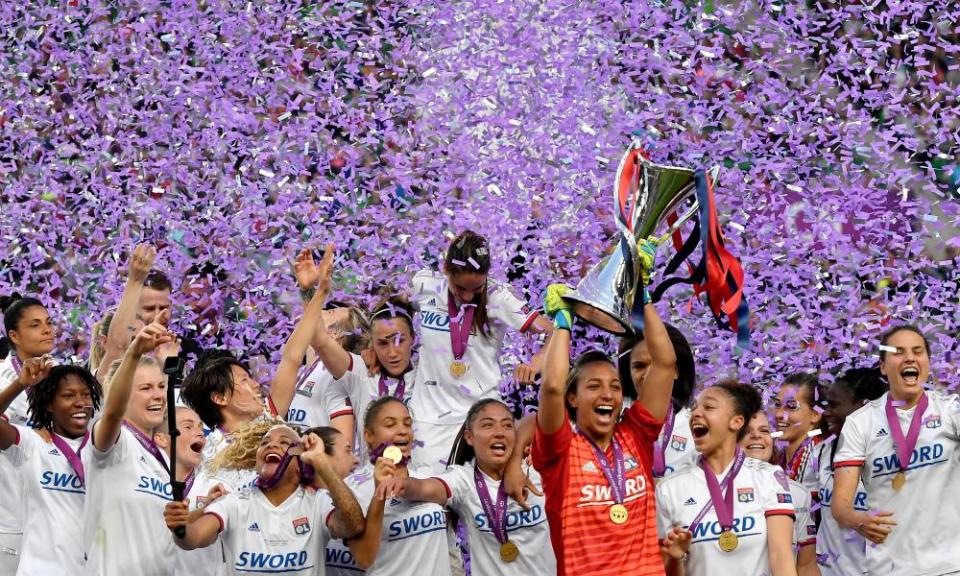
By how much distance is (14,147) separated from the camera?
33.4ft

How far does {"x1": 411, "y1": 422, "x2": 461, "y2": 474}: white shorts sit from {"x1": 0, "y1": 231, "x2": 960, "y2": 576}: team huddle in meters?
0.01

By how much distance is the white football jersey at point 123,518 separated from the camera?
700 centimetres

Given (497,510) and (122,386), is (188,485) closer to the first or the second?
(122,386)

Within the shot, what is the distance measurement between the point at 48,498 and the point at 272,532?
1.35m

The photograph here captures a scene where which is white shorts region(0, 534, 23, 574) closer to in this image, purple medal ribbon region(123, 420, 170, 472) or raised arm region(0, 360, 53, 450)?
raised arm region(0, 360, 53, 450)

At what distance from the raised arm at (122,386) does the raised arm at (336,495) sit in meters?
0.71

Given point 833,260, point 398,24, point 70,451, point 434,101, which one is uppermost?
point 398,24

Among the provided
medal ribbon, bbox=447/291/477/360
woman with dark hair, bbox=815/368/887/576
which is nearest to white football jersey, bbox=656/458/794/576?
woman with dark hair, bbox=815/368/887/576

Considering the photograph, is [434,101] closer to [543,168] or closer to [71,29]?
[543,168]

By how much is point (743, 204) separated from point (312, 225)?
7.86ft

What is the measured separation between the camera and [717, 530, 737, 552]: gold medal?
6738mm

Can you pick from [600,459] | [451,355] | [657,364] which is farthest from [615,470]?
[451,355]

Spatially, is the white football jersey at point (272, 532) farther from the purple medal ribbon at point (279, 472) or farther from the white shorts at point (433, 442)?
the white shorts at point (433, 442)

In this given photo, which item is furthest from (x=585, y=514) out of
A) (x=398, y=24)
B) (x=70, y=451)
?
(x=398, y=24)
